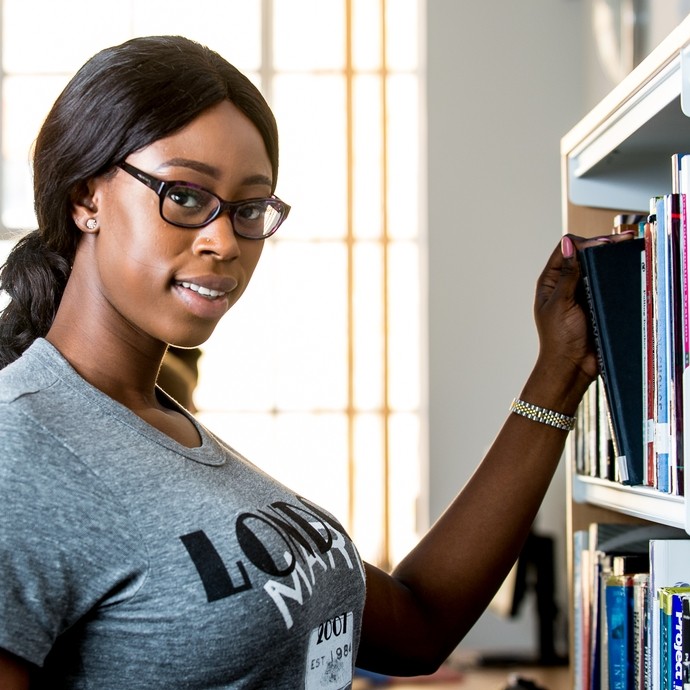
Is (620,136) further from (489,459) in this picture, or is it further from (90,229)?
(90,229)

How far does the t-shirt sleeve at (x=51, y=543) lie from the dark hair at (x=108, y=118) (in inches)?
9.7

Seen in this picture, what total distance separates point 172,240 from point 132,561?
30 cm

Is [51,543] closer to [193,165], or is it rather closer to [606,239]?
[193,165]

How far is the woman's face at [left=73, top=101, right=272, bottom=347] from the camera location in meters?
0.91

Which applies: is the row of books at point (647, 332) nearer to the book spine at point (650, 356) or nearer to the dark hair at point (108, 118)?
the book spine at point (650, 356)

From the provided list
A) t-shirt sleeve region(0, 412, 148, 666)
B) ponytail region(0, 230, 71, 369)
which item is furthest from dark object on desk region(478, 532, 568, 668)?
t-shirt sleeve region(0, 412, 148, 666)

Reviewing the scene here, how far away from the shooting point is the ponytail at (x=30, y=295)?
1.03 metres

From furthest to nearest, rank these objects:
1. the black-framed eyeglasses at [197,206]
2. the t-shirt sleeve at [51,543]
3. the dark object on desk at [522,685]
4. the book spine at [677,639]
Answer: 1. the dark object on desk at [522,685]
2. the book spine at [677,639]
3. the black-framed eyeglasses at [197,206]
4. the t-shirt sleeve at [51,543]

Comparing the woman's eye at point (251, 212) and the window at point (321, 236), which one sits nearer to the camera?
the woman's eye at point (251, 212)

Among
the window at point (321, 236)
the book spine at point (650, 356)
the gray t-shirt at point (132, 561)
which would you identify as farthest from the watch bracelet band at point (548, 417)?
the window at point (321, 236)

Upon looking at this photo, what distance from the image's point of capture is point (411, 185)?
4.72 m

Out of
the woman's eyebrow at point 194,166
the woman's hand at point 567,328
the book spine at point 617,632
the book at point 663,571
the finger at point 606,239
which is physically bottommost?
the book spine at point 617,632

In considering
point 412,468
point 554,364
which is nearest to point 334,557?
point 554,364

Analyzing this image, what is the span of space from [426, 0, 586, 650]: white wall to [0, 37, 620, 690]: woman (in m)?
3.24
